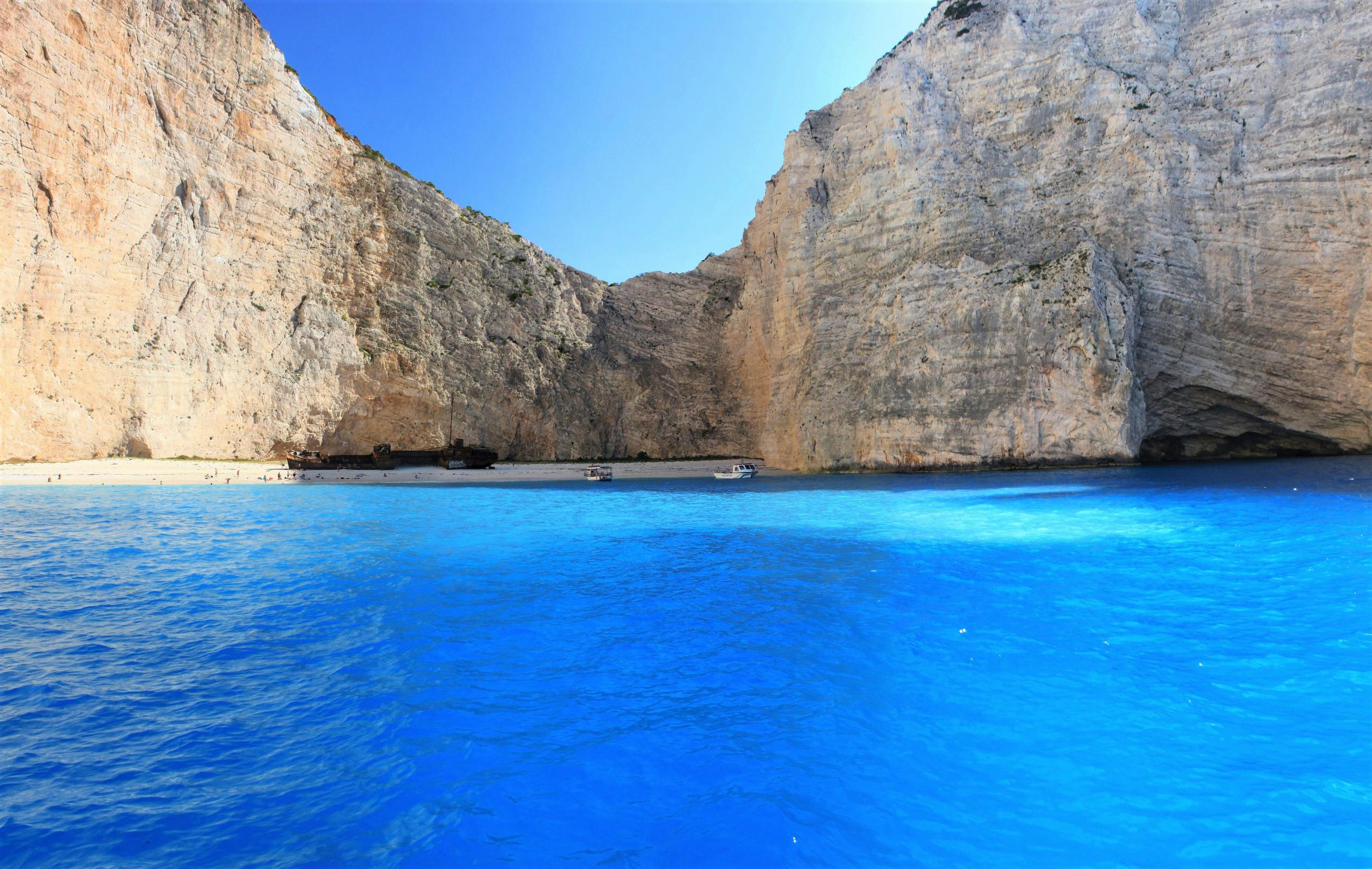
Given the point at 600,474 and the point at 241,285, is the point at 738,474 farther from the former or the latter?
the point at 241,285

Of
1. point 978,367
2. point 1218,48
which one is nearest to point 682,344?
point 978,367

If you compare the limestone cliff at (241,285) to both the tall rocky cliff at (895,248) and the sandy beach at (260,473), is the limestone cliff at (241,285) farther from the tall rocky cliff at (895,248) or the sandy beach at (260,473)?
the sandy beach at (260,473)

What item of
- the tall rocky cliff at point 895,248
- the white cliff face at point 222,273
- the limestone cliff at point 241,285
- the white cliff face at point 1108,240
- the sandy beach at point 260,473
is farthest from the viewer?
the white cliff face at point 1108,240

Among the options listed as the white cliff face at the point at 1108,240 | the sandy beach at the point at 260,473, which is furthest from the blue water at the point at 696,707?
the white cliff face at the point at 1108,240

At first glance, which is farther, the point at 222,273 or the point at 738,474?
the point at 738,474

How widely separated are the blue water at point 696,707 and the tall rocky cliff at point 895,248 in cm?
2110

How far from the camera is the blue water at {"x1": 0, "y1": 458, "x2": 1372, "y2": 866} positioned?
4016mm

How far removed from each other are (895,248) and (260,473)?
1460 inches

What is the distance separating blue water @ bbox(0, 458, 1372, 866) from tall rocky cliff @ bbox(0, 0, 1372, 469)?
831 inches

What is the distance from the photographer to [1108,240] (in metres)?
32.5

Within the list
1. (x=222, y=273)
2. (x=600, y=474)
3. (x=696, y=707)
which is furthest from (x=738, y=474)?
(x=696, y=707)

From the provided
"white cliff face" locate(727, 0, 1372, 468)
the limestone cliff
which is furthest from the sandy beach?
"white cliff face" locate(727, 0, 1372, 468)

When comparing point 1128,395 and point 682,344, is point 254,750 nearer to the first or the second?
point 1128,395

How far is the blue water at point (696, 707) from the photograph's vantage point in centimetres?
402
